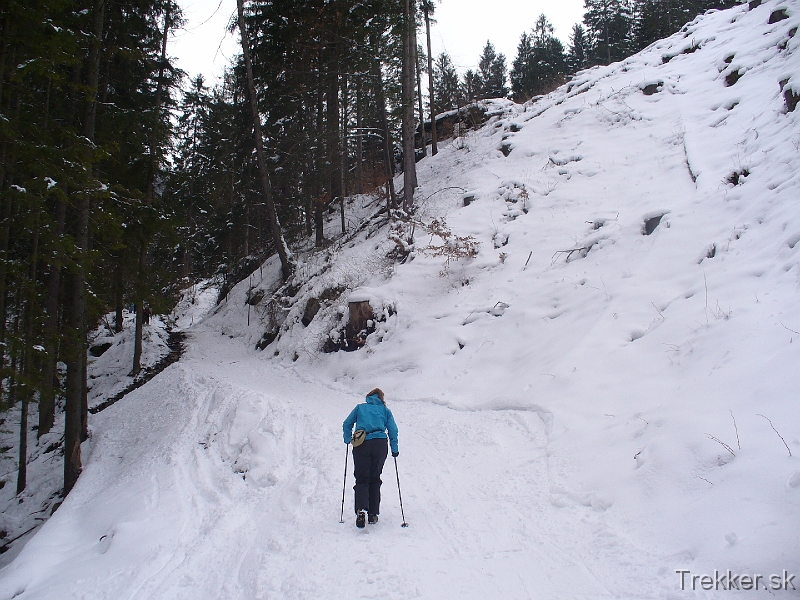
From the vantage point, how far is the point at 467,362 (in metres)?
10.1

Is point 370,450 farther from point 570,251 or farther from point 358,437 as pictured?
point 570,251

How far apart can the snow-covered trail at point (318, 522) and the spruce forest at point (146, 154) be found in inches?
149

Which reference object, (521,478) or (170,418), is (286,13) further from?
(521,478)

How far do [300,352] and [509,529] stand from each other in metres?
10.1

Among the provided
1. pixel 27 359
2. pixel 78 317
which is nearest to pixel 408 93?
pixel 78 317

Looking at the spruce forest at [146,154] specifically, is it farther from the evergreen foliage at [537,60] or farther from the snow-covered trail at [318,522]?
the evergreen foliage at [537,60]

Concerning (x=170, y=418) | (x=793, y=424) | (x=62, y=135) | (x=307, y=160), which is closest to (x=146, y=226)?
(x=62, y=135)

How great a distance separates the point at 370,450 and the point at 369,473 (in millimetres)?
271

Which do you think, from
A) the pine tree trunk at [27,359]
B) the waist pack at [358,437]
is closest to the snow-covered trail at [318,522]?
the waist pack at [358,437]

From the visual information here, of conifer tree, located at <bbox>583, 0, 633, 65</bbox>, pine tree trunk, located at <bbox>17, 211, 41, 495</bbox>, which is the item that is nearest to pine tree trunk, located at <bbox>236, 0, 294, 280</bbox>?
pine tree trunk, located at <bbox>17, 211, 41, 495</bbox>

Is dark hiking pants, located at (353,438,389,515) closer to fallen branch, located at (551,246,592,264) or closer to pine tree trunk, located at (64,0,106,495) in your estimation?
pine tree trunk, located at (64,0,106,495)

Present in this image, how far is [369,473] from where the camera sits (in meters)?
5.36

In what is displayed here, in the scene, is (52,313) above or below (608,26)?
below

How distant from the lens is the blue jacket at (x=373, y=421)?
552 centimetres
